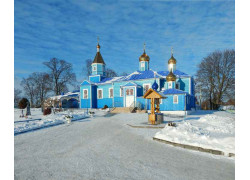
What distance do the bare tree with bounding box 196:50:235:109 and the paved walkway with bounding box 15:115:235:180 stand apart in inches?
782

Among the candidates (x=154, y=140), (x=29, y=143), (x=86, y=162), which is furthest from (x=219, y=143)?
(x=29, y=143)

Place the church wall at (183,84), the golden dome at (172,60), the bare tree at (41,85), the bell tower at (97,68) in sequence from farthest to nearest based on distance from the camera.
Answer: the bare tree at (41,85), the bell tower at (97,68), the golden dome at (172,60), the church wall at (183,84)

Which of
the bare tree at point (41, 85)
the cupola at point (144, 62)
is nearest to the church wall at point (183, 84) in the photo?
the cupola at point (144, 62)

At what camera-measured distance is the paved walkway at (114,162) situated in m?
3.73

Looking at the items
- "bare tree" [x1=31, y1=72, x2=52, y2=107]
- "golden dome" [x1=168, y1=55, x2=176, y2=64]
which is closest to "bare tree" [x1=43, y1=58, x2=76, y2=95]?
"bare tree" [x1=31, y1=72, x2=52, y2=107]

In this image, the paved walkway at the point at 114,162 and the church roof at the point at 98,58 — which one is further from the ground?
the church roof at the point at 98,58

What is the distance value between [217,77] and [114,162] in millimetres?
22995

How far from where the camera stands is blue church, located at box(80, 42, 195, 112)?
17.9 meters

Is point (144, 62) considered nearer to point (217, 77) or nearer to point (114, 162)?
point (217, 77)

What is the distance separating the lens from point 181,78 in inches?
791

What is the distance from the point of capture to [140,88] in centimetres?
2009

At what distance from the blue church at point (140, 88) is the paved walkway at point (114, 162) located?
11875 millimetres

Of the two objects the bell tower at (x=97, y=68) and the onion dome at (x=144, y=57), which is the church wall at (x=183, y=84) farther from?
the bell tower at (x=97, y=68)

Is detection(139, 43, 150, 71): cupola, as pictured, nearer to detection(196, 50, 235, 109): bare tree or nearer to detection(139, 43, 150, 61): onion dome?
detection(139, 43, 150, 61): onion dome
